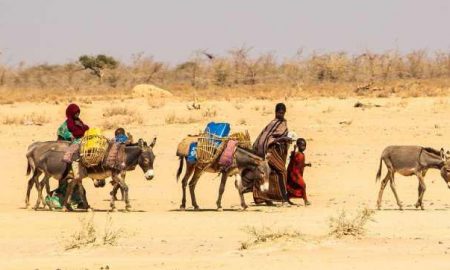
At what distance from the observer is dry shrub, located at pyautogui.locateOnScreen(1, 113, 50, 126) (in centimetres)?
3578

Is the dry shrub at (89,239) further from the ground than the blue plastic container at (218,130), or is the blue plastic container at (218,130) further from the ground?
the blue plastic container at (218,130)

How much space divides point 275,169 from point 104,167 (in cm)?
329

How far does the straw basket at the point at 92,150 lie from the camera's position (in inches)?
752

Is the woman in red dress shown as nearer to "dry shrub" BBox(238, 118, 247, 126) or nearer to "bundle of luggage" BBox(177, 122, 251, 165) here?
"bundle of luggage" BBox(177, 122, 251, 165)

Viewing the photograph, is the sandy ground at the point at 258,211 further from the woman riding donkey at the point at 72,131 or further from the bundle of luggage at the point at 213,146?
the bundle of luggage at the point at 213,146

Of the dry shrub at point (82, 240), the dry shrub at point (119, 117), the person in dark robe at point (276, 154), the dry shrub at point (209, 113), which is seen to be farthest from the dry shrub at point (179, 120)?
the dry shrub at point (82, 240)

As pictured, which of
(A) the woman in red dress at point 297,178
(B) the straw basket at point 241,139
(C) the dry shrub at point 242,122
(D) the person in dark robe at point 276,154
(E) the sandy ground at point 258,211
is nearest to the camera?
(E) the sandy ground at point 258,211

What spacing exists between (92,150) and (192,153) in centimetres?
187

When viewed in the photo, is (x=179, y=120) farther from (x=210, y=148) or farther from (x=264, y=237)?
(x=264, y=237)

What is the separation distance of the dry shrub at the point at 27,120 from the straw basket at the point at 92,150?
54.6 ft

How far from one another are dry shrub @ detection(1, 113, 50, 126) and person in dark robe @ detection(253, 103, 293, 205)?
1690 centimetres

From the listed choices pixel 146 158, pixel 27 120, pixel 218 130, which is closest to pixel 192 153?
pixel 218 130

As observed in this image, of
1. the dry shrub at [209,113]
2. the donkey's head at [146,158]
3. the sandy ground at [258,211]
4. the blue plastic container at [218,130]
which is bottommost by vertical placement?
the sandy ground at [258,211]

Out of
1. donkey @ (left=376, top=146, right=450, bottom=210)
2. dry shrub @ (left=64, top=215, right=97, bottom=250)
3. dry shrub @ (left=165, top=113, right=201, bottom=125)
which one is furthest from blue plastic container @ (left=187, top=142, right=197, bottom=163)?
dry shrub @ (left=165, top=113, right=201, bottom=125)
